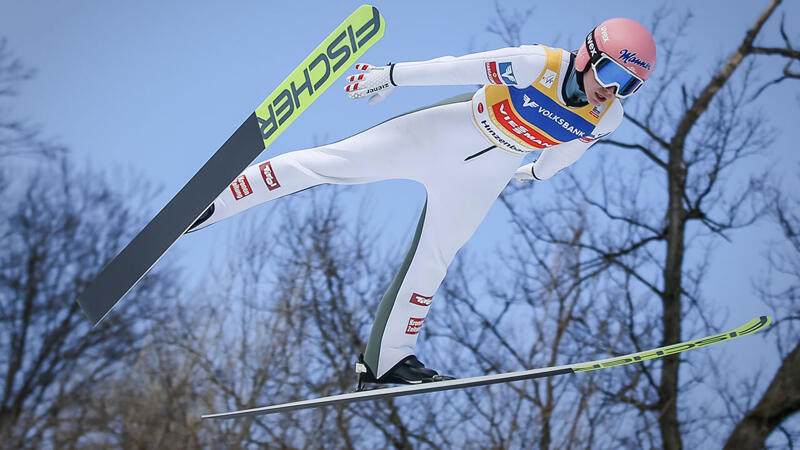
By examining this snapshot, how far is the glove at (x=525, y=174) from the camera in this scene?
3076 mm

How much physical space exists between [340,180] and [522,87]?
73 centimetres

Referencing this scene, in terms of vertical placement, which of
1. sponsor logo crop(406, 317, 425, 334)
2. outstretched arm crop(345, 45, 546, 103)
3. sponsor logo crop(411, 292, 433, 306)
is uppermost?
outstretched arm crop(345, 45, 546, 103)

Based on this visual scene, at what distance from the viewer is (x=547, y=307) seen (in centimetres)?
669

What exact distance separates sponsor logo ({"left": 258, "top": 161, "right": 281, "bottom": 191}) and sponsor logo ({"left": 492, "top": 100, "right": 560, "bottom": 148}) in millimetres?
782

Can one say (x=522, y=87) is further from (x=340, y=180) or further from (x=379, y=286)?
(x=379, y=286)

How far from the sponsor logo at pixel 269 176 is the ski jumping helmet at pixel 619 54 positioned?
42.3 inches

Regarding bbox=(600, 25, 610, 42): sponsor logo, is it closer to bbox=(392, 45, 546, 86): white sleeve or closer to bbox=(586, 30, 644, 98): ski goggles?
bbox=(586, 30, 644, 98): ski goggles

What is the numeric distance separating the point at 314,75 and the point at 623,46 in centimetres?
93

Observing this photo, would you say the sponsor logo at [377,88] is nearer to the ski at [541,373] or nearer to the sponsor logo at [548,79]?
the sponsor logo at [548,79]

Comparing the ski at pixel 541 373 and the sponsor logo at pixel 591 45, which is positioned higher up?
the sponsor logo at pixel 591 45

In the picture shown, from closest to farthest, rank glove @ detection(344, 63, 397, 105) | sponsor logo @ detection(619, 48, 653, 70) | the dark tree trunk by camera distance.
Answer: sponsor logo @ detection(619, 48, 653, 70) < glove @ detection(344, 63, 397, 105) < the dark tree trunk

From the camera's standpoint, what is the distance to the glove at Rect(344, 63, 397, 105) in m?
2.54

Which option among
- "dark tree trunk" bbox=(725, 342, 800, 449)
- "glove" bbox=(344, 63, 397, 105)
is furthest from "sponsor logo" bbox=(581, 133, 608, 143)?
"dark tree trunk" bbox=(725, 342, 800, 449)

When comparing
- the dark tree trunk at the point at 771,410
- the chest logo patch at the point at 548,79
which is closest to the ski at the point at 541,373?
the chest logo patch at the point at 548,79
